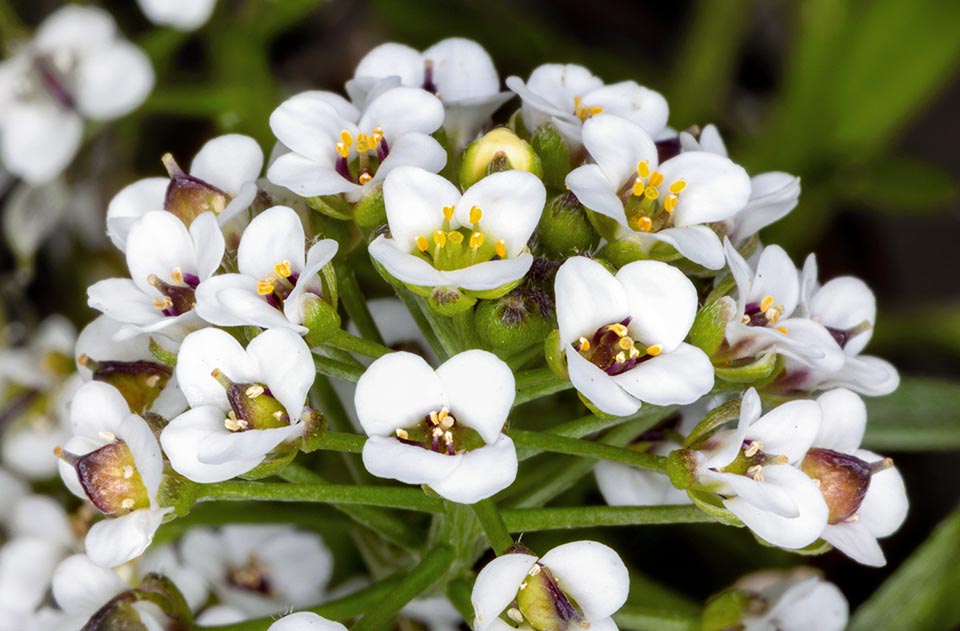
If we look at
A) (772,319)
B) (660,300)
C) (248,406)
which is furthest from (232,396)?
(772,319)

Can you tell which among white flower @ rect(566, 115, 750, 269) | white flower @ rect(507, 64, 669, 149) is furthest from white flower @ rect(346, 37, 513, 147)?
white flower @ rect(566, 115, 750, 269)

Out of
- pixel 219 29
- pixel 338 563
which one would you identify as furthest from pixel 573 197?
pixel 219 29

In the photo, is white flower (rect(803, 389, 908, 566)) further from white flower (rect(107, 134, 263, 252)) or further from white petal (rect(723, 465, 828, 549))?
white flower (rect(107, 134, 263, 252))

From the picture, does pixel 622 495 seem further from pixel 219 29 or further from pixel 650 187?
pixel 219 29

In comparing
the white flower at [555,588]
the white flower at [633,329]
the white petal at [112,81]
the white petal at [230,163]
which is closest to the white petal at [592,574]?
the white flower at [555,588]

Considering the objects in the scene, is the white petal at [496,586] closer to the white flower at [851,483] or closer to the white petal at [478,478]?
the white petal at [478,478]

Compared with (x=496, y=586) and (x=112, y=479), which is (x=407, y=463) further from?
(x=112, y=479)

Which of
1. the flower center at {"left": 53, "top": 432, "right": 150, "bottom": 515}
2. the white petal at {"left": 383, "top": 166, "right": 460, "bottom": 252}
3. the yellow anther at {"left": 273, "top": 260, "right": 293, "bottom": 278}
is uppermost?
the white petal at {"left": 383, "top": 166, "right": 460, "bottom": 252}
